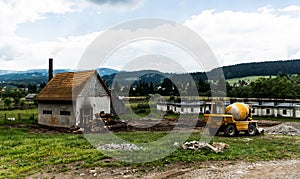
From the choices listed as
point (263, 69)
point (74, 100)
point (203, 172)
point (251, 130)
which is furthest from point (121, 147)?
point (263, 69)

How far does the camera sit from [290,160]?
42.4 ft

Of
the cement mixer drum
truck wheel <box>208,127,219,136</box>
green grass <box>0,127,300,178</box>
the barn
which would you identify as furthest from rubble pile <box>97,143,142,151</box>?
the barn

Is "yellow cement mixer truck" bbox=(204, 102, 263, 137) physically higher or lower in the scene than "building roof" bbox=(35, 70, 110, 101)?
lower

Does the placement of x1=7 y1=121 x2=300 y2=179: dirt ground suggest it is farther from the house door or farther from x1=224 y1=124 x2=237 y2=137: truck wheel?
the house door

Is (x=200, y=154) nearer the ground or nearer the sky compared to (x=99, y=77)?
nearer the ground

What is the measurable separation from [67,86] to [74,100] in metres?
2.96

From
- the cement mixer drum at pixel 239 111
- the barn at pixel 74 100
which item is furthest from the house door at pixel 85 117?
the cement mixer drum at pixel 239 111

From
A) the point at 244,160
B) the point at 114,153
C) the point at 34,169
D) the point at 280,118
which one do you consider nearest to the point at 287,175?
the point at 244,160

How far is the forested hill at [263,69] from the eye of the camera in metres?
115

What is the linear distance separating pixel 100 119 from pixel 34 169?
55.0 ft

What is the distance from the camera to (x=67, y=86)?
3038cm

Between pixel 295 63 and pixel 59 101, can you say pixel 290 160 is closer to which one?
pixel 59 101

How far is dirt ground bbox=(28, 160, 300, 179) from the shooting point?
10547 millimetres

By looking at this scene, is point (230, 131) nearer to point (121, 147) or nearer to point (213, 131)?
point (213, 131)
